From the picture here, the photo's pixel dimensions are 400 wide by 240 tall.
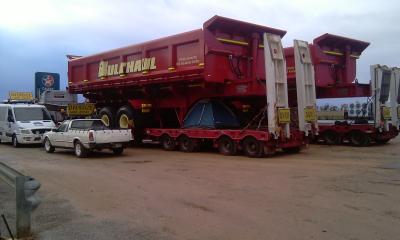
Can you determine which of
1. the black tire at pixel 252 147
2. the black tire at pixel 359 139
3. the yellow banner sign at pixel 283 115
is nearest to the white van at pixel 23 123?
the black tire at pixel 252 147

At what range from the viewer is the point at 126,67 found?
20016mm

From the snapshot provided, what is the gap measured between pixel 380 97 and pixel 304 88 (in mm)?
4089

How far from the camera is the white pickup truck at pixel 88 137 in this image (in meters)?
15.8

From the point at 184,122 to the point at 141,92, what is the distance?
122 inches

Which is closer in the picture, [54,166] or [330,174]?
[330,174]

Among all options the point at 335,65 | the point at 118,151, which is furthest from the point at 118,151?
the point at 335,65

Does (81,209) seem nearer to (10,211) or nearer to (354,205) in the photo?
(10,211)

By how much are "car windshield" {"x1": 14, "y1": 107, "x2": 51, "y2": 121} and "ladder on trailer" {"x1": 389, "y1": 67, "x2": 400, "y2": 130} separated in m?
15.5

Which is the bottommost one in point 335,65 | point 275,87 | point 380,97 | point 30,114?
point 30,114

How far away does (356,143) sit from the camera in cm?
1859

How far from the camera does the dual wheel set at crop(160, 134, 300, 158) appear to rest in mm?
14828

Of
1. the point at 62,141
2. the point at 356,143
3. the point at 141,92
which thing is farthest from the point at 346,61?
the point at 62,141

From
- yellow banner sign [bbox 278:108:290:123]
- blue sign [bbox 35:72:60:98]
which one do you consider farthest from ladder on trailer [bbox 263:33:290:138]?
blue sign [bbox 35:72:60:98]

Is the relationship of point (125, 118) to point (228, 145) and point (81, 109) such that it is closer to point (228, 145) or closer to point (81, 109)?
point (81, 109)
